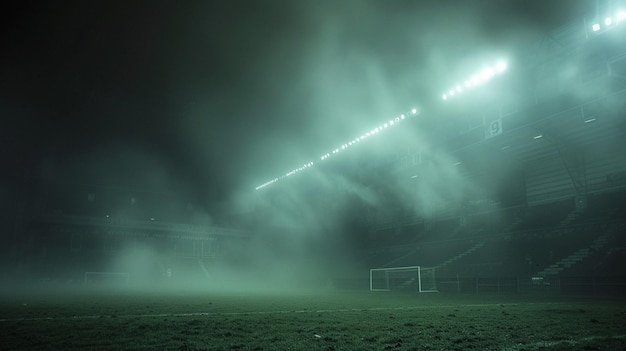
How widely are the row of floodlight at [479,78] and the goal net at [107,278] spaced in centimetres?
3460

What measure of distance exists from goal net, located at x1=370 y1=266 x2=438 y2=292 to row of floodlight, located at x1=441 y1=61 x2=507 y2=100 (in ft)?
35.8

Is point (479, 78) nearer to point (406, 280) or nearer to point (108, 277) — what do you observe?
point (406, 280)

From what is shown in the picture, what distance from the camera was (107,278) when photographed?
1592 inches

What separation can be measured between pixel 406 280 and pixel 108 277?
100 ft

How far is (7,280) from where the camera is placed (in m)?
35.3

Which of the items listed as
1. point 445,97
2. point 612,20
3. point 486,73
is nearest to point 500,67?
point 486,73

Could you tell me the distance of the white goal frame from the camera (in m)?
38.8

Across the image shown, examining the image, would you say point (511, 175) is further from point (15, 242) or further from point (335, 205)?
point (15, 242)

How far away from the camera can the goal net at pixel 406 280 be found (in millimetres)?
25014

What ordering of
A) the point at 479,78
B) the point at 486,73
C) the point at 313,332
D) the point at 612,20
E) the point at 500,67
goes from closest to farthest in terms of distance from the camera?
the point at 313,332 → the point at 612,20 → the point at 500,67 → the point at 486,73 → the point at 479,78

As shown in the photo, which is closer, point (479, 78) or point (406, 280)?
point (479, 78)

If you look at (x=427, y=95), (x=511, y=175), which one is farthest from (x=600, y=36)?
(x=511, y=175)

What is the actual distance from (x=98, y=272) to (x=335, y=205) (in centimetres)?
2460

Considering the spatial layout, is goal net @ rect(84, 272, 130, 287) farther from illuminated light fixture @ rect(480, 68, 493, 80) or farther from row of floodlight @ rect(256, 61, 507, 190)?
illuminated light fixture @ rect(480, 68, 493, 80)
